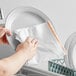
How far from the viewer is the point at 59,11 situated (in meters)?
1.57

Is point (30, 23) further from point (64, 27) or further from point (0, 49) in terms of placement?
point (64, 27)

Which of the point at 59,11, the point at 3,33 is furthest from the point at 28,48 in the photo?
the point at 59,11

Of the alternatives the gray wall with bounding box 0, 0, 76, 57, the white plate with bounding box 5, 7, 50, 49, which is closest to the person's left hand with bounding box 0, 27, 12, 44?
the white plate with bounding box 5, 7, 50, 49

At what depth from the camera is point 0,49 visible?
1.33 meters

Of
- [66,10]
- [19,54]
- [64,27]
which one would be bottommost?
[19,54]

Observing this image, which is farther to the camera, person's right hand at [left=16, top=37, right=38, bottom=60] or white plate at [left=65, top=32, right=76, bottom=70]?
white plate at [left=65, top=32, right=76, bottom=70]

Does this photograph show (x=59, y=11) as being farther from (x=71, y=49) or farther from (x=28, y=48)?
(x=28, y=48)

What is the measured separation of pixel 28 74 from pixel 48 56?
0.22 m

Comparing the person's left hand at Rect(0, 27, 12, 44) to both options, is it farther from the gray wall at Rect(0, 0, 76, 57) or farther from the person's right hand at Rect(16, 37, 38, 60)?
the gray wall at Rect(0, 0, 76, 57)

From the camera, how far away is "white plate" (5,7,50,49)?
1.30 metres

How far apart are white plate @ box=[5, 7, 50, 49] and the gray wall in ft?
0.37

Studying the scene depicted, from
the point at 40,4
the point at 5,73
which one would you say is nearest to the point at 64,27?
the point at 40,4

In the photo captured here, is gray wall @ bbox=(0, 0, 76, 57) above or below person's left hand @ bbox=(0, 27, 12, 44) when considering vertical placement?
above

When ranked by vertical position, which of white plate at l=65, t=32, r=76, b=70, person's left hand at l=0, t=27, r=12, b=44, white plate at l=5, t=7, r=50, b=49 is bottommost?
white plate at l=65, t=32, r=76, b=70
